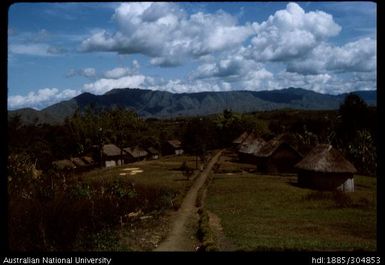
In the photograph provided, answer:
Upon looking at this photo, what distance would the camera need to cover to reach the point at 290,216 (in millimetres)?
26109

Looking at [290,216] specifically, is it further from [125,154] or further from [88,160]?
[125,154]

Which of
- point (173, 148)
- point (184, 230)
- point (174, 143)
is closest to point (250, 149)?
point (173, 148)

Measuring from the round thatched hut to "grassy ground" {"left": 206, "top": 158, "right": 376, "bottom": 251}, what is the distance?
165 cm

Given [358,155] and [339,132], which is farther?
[339,132]

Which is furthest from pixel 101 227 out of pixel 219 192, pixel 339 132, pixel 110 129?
pixel 110 129

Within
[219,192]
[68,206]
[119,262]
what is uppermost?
[119,262]

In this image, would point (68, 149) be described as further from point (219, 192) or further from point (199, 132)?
point (219, 192)

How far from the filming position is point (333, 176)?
41.0 m

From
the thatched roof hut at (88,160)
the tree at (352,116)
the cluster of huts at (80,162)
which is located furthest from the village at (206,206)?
the thatched roof hut at (88,160)

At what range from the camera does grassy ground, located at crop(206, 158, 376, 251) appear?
17578mm

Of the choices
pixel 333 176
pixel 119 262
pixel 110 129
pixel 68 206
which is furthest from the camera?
pixel 110 129

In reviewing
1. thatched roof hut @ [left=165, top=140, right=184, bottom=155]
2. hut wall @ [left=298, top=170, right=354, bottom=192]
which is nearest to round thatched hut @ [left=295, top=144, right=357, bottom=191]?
hut wall @ [left=298, top=170, right=354, bottom=192]

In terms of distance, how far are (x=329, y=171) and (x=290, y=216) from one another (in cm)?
1622

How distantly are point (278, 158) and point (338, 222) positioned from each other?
109 ft
